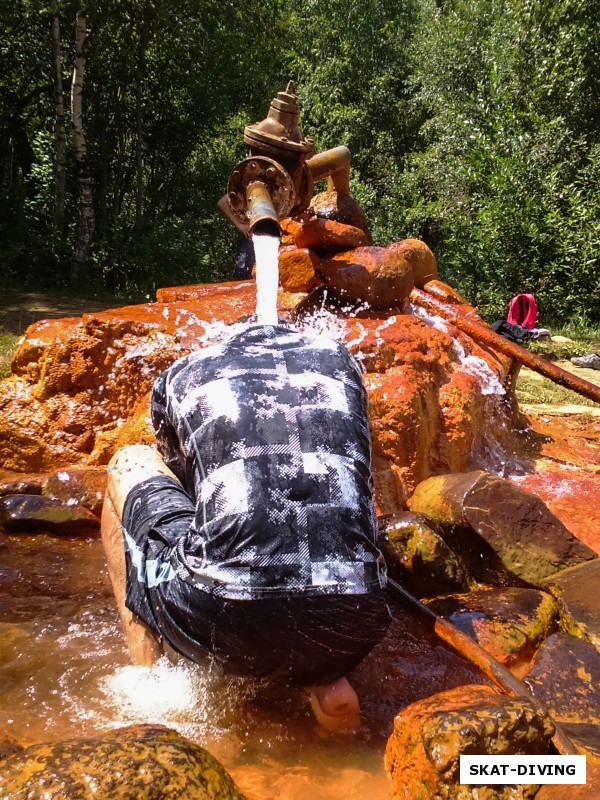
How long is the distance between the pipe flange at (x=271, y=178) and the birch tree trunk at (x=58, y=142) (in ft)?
24.1

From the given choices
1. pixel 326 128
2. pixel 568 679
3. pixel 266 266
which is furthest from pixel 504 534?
pixel 326 128

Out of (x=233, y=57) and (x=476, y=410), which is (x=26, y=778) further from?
(x=233, y=57)

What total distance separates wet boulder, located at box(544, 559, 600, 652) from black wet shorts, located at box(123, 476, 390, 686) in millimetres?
856

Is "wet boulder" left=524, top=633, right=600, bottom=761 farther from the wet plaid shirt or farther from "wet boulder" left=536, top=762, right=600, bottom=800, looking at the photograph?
the wet plaid shirt

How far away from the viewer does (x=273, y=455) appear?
1.56 meters

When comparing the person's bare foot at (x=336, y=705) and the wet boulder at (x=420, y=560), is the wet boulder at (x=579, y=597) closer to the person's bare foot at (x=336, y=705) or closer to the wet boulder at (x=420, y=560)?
the wet boulder at (x=420, y=560)

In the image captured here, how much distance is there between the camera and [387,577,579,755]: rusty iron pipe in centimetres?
150

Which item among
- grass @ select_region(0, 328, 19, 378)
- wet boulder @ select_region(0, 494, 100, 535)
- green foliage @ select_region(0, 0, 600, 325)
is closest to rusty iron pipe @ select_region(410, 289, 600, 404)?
wet boulder @ select_region(0, 494, 100, 535)

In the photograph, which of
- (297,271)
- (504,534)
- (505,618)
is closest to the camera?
(505,618)

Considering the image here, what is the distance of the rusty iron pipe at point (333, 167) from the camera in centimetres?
425

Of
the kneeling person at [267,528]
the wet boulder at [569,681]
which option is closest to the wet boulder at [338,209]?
the kneeling person at [267,528]

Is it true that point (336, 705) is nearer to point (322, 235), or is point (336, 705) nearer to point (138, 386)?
point (138, 386)

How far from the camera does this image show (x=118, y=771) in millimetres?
1195

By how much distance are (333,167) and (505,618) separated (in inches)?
123
